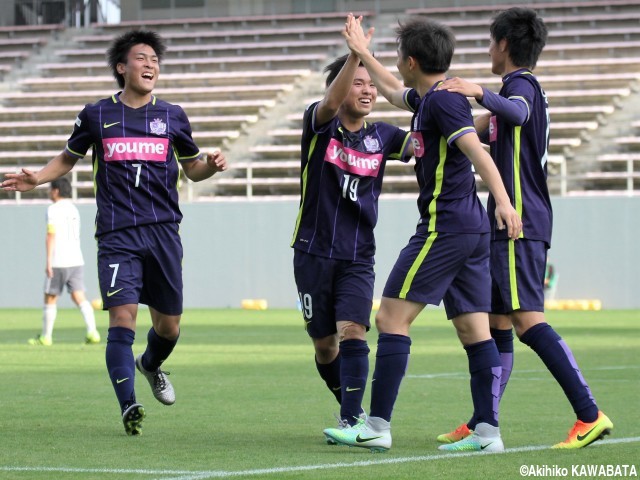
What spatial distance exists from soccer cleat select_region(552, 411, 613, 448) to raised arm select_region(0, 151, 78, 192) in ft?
10.8

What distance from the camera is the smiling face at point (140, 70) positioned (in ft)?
23.6

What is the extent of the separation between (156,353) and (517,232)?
274 centimetres

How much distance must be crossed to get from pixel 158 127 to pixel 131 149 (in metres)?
0.24

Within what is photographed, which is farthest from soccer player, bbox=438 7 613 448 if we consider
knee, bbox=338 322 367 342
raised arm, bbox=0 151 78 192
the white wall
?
the white wall

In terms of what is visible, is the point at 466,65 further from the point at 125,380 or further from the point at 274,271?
the point at 125,380

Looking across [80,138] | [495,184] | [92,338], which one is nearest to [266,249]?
[92,338]

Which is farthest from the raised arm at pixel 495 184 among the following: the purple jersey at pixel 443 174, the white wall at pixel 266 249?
the white wall at pixel 266 249

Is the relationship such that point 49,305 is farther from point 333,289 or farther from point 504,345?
point 504,345

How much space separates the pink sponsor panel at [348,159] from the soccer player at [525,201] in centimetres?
62

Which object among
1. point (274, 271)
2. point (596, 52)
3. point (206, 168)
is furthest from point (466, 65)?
point (206, 168)

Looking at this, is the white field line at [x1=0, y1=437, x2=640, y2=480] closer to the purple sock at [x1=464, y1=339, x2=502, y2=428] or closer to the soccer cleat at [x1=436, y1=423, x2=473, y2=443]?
the purple sock at [x1=464, y1=339, x2=502, y2=428]

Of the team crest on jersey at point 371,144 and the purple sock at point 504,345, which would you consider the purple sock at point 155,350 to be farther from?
the purple sock at point 504,345

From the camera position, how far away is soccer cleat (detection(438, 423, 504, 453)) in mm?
5863

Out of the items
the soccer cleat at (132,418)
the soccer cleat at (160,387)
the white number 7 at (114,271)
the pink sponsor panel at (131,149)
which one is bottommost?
the soccer cleat at (160,387)
